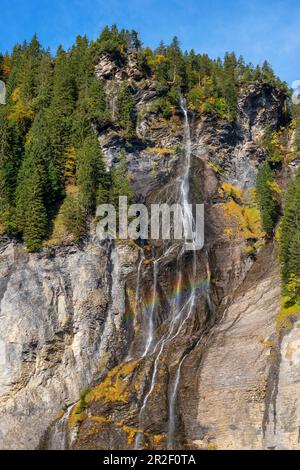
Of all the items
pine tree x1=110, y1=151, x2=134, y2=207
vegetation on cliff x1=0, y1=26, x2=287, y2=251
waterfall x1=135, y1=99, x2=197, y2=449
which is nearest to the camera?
waterfall x1=135, y1=99, x2=197, y2=449

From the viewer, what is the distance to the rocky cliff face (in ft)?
128

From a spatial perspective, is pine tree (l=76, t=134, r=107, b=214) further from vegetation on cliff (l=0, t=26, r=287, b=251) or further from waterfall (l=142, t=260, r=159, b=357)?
waterfall (l=142, t=260, r=159, b=357)

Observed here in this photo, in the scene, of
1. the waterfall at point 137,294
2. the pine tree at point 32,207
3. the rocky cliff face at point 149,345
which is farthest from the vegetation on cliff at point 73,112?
the waterfall at point 137,294

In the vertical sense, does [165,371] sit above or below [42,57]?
below

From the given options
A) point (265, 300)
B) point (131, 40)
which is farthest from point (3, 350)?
point (131, 40)

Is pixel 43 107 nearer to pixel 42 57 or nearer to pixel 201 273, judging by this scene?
pixel 42 57

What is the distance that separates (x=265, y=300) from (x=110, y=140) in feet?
101

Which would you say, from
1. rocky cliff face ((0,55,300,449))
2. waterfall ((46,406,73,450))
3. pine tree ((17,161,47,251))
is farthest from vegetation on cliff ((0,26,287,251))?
waterfall ((46,406,73,450))

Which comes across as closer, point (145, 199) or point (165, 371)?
point (165, 371)

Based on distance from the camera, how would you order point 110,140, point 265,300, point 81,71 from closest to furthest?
point 265,300 → point 110,140 → point 81,71

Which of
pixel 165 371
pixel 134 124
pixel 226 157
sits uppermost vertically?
pixel 134 124

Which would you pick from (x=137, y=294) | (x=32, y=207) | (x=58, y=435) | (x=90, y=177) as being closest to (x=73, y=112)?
(x=90, y=177)

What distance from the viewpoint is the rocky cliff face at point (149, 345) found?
128 ft

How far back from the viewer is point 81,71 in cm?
7625
